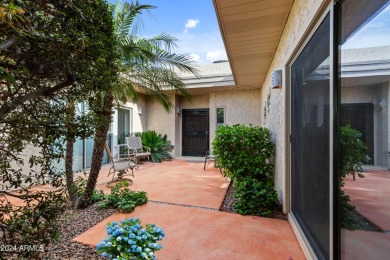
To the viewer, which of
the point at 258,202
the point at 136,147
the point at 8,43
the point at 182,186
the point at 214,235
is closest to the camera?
the point at 8,43

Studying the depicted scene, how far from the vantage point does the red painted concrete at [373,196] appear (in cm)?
93

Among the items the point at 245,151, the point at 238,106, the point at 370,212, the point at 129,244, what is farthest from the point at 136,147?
the point at 370,212

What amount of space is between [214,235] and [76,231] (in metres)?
1.63

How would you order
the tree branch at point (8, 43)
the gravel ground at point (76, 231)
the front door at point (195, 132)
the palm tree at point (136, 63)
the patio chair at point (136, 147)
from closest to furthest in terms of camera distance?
the tree branch at point (8, 43) → the gravel ground at point (76, 231) → the palm tree at point (136, 63) → the patio chair at point (136, 147) → the front door at point (195, 132)

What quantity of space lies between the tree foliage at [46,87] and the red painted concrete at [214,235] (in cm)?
112

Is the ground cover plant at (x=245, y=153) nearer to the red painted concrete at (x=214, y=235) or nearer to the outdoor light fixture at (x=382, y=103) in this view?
the red painted concrete at (x=214, y=235)

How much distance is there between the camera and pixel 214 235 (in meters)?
2.23

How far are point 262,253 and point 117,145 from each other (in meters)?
6.10

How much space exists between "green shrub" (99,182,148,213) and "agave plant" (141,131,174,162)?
14.0ft

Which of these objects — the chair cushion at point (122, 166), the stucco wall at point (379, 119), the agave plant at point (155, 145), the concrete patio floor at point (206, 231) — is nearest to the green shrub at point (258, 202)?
the concrete patio floor at point (206, 231)

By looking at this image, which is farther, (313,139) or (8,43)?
(313,139)

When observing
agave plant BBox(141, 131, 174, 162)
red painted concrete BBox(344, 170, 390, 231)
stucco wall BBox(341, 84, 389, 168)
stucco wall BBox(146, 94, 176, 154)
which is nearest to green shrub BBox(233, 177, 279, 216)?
red painted concrete BBox(344, 170, 390, 231)

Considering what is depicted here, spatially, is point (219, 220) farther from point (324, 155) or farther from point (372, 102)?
point (372, 102)

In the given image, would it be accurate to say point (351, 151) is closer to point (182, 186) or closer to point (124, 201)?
point (124, 201)
